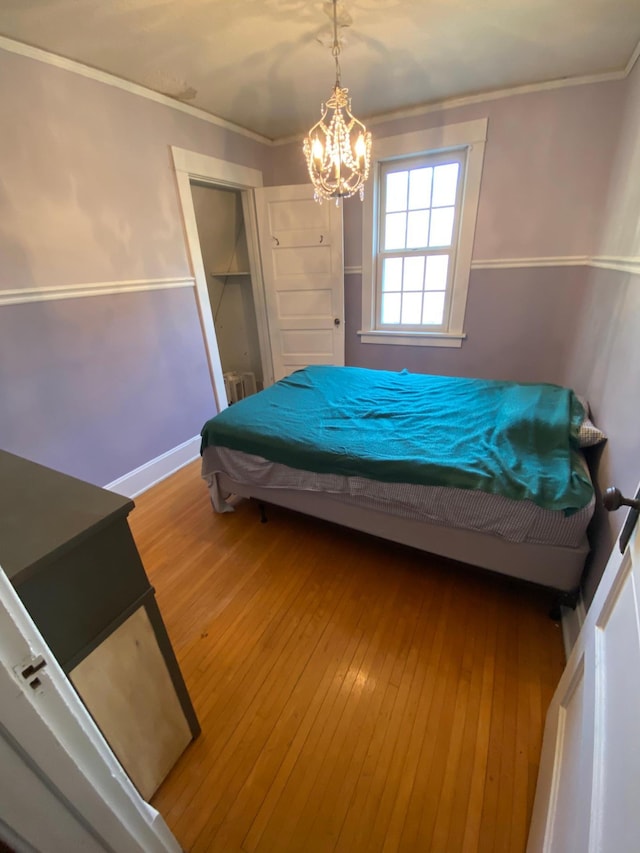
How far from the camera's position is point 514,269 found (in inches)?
107

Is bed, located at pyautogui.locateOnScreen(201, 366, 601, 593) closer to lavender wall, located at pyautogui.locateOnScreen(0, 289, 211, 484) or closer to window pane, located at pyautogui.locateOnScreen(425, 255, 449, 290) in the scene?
lavender wall, located at pyautogui.locateOnScreen(0, 289, 211, 484)

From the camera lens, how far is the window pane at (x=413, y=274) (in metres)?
3.08

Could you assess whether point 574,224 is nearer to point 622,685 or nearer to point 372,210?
point 372,210

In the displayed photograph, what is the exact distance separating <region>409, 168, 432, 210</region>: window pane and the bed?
1.73 meters

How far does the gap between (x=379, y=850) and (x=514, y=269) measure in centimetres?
322

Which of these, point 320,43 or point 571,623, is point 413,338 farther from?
point 571,623

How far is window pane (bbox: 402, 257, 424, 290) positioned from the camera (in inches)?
121

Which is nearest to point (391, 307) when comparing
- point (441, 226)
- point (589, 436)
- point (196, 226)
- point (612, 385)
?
point (441, 226)

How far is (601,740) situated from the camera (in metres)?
0.56

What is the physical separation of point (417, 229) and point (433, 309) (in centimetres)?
67

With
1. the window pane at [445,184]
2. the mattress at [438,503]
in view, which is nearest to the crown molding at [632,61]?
the window pane at [445,184]

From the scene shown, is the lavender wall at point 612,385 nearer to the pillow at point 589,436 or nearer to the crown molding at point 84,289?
the pillow at point 589,436

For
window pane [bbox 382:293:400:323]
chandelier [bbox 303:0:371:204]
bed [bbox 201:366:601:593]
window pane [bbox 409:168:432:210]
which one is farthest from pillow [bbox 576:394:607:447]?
window pane [bbox 409:168:432:210]

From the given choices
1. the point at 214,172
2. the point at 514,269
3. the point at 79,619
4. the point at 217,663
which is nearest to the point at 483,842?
the point at 217,663
